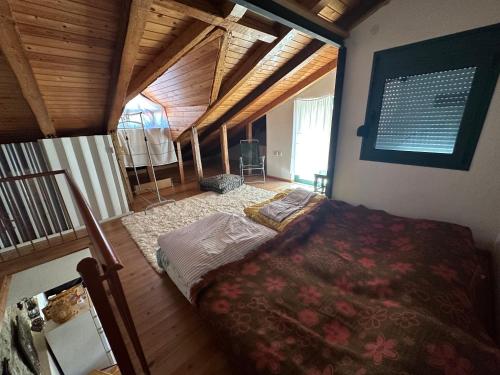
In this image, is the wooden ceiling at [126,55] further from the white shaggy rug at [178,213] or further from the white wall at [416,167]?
the white shaggy rug at [178,213]

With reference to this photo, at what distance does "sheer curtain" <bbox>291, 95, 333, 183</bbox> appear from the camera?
12.3ft

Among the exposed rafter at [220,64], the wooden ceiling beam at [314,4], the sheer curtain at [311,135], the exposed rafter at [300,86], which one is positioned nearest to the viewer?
the wooden ceiling beam at [314,4]

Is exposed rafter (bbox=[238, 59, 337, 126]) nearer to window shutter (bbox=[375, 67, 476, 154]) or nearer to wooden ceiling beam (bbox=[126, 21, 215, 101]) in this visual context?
window shutter (bbox=[375, 67, 476, 154])

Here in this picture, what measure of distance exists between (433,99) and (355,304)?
70.9 inches

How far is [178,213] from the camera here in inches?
130

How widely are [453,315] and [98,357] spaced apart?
3.43 m

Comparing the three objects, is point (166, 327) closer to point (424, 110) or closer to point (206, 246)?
point (206, 246)

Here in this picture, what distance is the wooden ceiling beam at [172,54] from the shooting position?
191 cm

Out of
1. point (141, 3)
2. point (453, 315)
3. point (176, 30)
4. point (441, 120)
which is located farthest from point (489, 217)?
point (176, 30)

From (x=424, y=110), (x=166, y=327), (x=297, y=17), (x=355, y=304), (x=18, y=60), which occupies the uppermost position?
(x=297, y=17)

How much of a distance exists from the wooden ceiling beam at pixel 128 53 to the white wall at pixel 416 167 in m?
1.96

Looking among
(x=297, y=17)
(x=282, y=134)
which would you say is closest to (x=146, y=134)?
(x=282, y=134)

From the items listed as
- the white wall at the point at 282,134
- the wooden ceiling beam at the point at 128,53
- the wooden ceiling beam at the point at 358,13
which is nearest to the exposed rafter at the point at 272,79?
the wooden ceiling beam at the point at 358,13

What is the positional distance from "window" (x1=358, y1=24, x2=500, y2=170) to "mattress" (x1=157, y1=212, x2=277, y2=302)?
1506 mm
